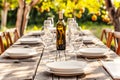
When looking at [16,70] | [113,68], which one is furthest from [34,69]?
[113,68]

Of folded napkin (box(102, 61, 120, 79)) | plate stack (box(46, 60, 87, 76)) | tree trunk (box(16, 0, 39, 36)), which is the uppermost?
plate stack (box(46, 60, 87, 76))

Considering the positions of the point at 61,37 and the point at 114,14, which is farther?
the point at 114,14

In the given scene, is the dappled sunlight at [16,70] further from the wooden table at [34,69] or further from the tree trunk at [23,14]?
the tree trunk at [23,14]

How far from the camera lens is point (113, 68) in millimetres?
2254

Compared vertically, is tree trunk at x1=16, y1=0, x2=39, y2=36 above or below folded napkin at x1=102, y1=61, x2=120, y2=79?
below

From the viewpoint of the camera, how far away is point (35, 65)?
2451 millimetres

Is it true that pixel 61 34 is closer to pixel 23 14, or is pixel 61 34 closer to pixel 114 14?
pixel 114 14

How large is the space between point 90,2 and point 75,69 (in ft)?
19.0

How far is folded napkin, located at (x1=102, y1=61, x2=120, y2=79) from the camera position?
205 centimetres

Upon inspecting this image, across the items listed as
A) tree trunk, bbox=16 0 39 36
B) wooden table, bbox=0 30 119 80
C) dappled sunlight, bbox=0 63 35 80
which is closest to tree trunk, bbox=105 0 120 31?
tree trunk, bbox=16 0 39 36

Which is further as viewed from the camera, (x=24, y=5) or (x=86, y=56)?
(x=24, y=5)

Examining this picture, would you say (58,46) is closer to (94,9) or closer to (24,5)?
(24,5)

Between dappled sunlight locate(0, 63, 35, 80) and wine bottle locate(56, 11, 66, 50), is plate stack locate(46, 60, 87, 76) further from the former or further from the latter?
wine bottle locate(56, 11, 66, 50)

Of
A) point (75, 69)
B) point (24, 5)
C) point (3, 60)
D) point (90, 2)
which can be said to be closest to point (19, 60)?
point (3, 60)
